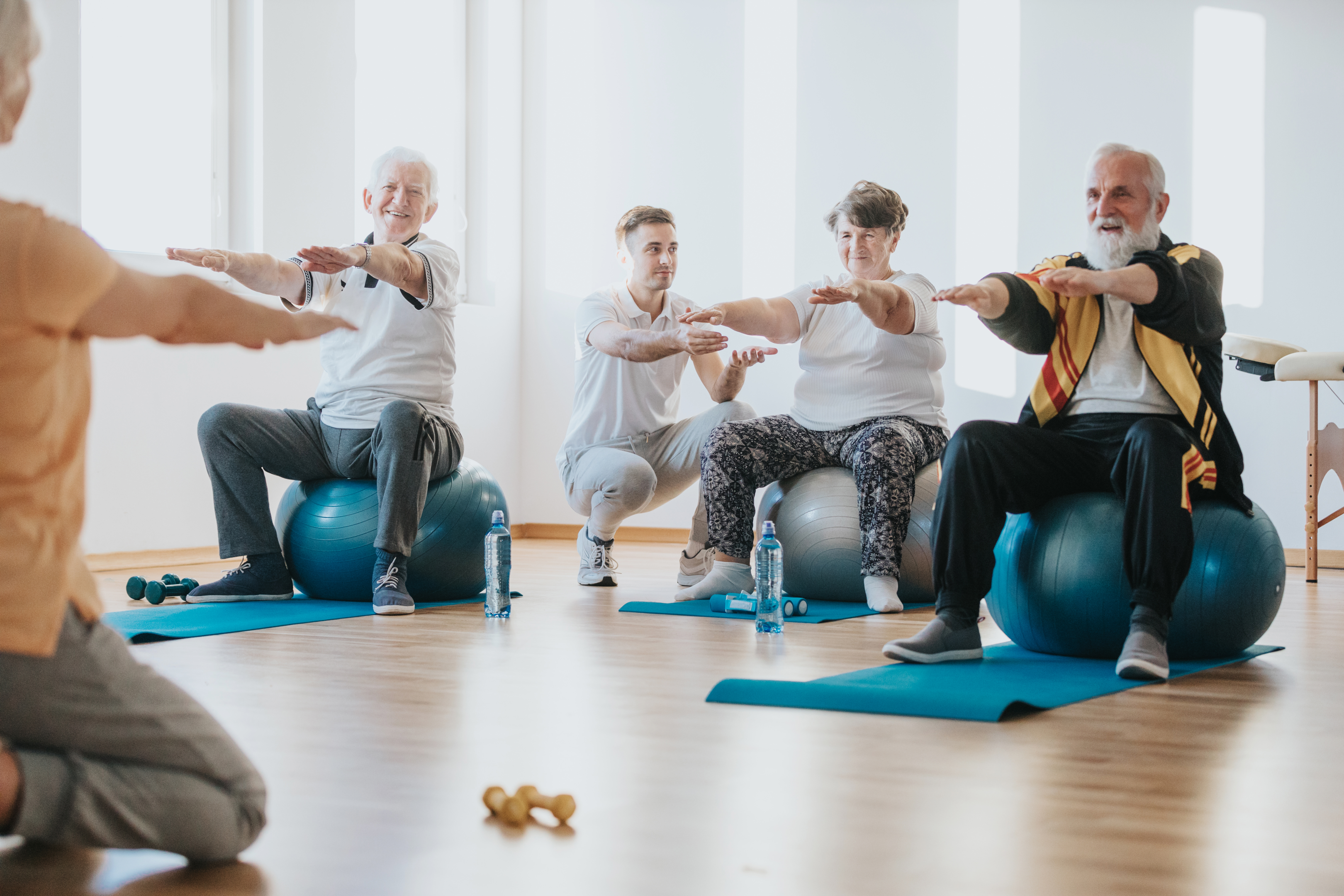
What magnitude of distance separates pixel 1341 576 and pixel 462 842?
4.72 m

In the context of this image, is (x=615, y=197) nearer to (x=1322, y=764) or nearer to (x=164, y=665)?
(x=164, y=665)

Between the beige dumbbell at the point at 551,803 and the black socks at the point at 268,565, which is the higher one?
the beige dumbbell at the point at 551,803

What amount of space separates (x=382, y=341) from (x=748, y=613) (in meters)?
1.36

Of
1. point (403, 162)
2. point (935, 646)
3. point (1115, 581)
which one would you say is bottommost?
point (935, 646)

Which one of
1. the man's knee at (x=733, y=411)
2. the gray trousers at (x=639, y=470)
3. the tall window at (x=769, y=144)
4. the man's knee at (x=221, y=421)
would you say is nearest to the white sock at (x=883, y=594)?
the gray trousers at (x=639, y=470)

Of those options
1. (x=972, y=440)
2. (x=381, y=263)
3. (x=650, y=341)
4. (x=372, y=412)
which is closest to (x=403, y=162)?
(x=381, y=263)

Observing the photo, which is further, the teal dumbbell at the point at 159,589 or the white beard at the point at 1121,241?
the teal dumbbell at the point at 159,589

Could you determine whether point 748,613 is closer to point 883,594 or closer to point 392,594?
point 883,594

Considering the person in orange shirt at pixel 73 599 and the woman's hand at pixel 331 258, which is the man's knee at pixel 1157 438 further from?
the woman's hand at pixel 331 258

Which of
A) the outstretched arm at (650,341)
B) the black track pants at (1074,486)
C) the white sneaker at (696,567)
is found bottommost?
the white sneaker at (696,567)

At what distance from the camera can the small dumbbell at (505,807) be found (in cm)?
153

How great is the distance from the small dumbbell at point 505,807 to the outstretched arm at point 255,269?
2.20 meters

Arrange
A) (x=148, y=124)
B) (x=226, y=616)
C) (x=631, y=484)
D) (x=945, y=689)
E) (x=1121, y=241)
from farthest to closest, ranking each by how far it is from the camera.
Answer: (x=148, y=124) → (x=631, y=484) → (x=226, y=616) → (x=1121, y=241) → (x=945, y=689)

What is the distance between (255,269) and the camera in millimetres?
3664
